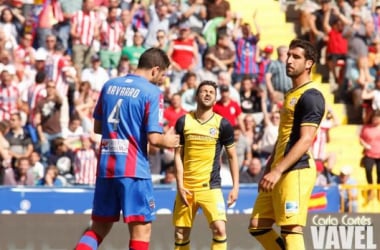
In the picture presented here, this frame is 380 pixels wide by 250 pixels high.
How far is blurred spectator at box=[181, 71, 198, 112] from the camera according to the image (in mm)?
20359

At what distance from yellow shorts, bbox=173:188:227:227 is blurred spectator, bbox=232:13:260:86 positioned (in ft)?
26.6

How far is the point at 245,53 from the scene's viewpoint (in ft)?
71.9

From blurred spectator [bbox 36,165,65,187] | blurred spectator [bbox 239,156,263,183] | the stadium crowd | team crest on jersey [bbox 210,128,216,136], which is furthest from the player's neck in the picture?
blurred spectator [bbox 239,156,263,183]

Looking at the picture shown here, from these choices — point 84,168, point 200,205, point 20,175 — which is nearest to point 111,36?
point 84,168

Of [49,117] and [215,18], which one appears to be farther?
[215,18]

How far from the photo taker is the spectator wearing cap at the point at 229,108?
20062mm

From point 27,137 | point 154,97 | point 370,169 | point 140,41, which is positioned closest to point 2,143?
point 27,137

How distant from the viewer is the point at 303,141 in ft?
35.8

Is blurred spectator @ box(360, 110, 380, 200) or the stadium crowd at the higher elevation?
the stadium crowd

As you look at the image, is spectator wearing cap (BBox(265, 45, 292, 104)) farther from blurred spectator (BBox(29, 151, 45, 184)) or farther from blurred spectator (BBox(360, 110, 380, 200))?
blurred spectator (BBox(29, 151, 45, 184))

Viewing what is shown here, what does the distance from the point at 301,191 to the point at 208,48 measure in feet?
35.6

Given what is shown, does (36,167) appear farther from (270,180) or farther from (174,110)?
(270,180)

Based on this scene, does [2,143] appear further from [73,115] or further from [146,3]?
[146,3]

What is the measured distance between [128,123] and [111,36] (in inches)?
416
